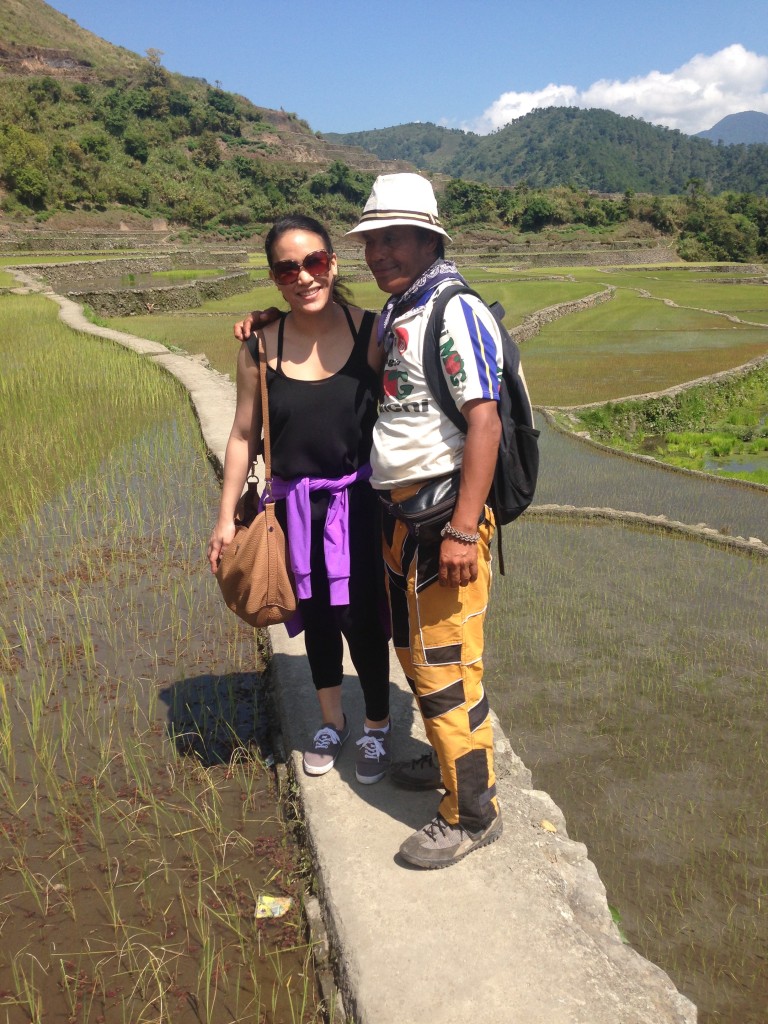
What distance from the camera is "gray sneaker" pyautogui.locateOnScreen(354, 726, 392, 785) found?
2186 millimetres

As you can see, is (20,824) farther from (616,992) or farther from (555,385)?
(555,385)

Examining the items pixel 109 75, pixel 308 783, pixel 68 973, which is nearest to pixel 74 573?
pixel 308 783

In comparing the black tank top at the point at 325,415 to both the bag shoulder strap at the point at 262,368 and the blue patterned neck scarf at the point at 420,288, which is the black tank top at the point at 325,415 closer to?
the bag shoulder strap at the point at 262,368

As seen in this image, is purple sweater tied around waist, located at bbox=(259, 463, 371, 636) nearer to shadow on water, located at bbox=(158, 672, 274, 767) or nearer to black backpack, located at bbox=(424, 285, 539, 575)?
black backpack, located at bbox=(424, 285, 539, 575)

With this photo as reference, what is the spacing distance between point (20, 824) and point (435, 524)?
1.42 metres

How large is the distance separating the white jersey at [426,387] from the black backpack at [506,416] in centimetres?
2

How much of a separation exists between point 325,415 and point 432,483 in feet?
1.27

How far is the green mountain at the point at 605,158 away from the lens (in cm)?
12200

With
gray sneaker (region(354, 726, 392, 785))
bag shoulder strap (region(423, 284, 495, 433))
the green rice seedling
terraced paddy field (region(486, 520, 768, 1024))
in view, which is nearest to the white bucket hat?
bag shoulder strap (region(423, 284, 495, 433))

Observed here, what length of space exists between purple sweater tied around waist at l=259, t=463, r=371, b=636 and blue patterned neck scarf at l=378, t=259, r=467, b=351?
0.39 m

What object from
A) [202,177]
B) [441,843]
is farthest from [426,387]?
[202,177]

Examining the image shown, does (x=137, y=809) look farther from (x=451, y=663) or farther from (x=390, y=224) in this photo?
(x=390, y=224)

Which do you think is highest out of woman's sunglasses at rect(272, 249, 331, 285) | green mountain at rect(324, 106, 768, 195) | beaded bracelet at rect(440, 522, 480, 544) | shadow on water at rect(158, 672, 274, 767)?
green mountain at rect(324, 106, 768, 195)

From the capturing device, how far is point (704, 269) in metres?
34.9
